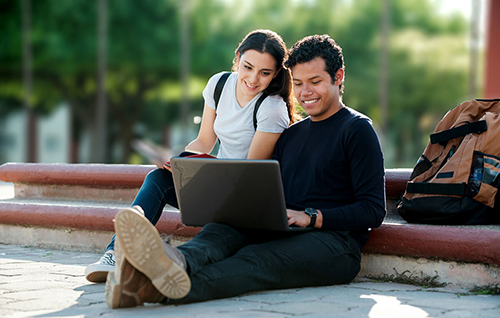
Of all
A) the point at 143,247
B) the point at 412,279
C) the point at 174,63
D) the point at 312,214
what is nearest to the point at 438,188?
the point at 412,279

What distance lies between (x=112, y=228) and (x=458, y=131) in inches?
86.4

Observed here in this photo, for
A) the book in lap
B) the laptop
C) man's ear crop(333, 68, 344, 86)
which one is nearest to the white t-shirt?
man's ear crop(333, 68, 344, 86)

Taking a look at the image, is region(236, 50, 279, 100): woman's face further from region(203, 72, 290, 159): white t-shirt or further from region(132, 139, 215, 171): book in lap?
region(132, 139, 215, 171): book in lap

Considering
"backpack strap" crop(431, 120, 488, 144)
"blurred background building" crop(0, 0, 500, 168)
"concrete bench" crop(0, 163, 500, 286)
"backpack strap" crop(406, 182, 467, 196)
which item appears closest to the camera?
"concrete bench" crop(0, 163, 500, 286)

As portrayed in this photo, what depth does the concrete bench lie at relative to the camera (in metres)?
3.06

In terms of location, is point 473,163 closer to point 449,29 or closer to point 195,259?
point 195,259

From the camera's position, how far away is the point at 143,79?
54.0 feet

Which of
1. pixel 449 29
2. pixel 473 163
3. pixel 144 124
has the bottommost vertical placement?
pixel 144 124

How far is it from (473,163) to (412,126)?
40.3 ft

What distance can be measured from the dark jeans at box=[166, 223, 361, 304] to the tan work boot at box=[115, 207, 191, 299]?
16 centimetres

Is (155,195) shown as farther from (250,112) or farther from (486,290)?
(486,290)

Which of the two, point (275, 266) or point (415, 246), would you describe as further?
point (415, 246)

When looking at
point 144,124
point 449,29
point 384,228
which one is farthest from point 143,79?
point 384,228

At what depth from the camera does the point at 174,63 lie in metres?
16.4
